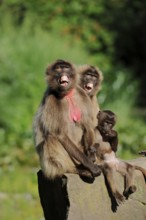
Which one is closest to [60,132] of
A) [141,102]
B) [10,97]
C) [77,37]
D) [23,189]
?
[23,189]

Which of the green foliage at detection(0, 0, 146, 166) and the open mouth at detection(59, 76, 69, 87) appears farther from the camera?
the green foliage at detection(0, 0, 146, 166)

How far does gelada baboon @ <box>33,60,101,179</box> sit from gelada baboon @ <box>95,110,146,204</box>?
0.38 feet

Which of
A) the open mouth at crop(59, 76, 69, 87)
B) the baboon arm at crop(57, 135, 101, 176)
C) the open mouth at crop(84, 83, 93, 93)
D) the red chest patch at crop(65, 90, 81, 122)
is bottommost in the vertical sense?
the baboon arm at crop(57, 135, 101, 176)

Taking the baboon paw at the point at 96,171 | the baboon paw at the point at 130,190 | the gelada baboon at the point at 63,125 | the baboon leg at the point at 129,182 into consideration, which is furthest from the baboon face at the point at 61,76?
the baboon paw at the point at 130,190

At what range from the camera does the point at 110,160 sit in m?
7.86

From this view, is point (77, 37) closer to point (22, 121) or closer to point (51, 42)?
point (51, 42)

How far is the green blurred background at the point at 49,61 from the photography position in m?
13.9

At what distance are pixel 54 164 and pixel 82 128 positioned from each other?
19.9 inches

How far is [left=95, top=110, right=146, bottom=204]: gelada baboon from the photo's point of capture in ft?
25.5

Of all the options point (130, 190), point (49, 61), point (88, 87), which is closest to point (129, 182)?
point (130, 190)

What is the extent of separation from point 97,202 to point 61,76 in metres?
1.34

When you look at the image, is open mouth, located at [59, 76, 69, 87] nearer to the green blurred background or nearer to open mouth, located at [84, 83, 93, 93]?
open mouth, located at [84, 83, 93, 93]

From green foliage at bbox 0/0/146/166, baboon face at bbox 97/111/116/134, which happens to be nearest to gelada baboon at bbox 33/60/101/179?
baboon face at bbox 97/111/116/134

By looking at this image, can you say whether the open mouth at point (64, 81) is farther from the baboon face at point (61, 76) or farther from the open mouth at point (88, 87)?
the open mouth at point (88, 87)
